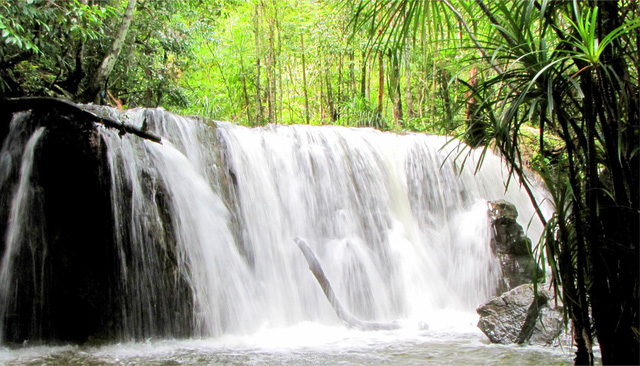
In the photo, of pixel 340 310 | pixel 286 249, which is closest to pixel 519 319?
pixel 340 310

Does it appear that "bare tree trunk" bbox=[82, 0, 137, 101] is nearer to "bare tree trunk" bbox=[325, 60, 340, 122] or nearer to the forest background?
the forest background

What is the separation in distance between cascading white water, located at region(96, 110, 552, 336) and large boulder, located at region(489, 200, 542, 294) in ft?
0.66

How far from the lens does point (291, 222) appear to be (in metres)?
7.46

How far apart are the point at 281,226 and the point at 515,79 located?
4.97 metres

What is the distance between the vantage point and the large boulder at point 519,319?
472 cm

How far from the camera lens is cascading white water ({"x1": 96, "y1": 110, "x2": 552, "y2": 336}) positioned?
18.7ft

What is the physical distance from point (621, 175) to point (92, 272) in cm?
477

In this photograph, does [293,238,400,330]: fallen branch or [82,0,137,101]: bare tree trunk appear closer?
[293,238,400,330]: fallen branch

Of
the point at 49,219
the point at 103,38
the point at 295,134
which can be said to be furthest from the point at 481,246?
the point at 103,38

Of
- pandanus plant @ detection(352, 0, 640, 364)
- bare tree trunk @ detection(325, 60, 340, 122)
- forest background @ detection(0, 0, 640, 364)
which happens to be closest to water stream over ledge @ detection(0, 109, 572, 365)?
forest background @ detection(0, 0, 640, 364)

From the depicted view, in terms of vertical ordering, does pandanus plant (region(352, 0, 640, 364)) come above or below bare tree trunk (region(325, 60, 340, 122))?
below

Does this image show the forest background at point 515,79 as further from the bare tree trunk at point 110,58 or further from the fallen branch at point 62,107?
the fallen branch at point 62,107

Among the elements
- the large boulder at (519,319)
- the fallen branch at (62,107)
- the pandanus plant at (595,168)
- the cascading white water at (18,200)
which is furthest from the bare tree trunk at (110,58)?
the pandanus plant at (595,168)

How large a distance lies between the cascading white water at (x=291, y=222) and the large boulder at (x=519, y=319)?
5.31 ft
